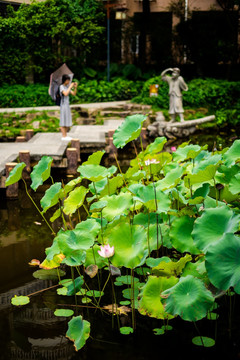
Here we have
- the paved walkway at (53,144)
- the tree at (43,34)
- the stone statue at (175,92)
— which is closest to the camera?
the paved walkway at (53,144)

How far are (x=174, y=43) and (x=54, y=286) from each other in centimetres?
1579

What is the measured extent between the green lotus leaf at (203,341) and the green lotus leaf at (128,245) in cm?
68

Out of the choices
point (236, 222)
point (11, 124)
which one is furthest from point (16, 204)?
point (11, 124)

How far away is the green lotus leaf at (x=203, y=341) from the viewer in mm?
2838

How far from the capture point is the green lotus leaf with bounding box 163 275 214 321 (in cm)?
234

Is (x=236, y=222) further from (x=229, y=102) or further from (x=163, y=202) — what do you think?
(x=229, y=102)

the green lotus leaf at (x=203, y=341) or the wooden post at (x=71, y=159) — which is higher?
the wooden post at (x=71, y=159)

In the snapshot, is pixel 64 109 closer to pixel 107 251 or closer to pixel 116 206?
pixel 116 206

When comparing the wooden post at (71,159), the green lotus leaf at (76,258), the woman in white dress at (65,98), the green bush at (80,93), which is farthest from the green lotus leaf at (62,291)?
the green bush at (80,93)

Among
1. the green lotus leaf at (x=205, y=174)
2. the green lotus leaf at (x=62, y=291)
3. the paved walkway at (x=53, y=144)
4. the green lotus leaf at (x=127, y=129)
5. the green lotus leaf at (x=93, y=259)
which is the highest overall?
the green lotus leaf at (x=127, y=129)

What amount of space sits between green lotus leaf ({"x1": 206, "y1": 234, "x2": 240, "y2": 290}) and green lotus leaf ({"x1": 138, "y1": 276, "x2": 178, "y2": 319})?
21.2 inches

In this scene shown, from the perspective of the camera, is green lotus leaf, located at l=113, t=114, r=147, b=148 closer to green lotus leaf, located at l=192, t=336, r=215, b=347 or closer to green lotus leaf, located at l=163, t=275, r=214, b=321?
green lotus leaf, located at l=163, t=275, r=214, b=321

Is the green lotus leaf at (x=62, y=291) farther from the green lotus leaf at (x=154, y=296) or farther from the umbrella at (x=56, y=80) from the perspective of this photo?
the umbrella at (x=56, y=80)

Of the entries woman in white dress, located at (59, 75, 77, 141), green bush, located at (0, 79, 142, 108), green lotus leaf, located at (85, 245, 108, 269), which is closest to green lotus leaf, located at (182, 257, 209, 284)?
green lotus leaf, located at (85, 245, 108, 269)
